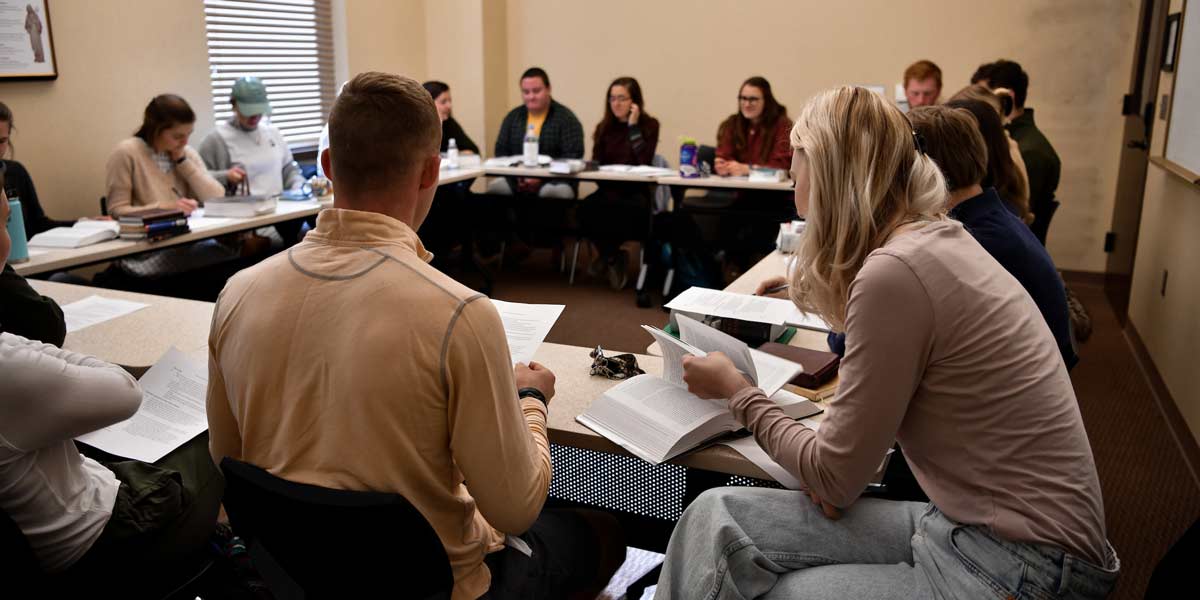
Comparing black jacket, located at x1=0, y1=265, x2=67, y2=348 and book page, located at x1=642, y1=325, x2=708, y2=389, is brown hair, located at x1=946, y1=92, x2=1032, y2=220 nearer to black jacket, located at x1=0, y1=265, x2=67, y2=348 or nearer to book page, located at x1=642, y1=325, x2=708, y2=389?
book page, located at x1=642, y1=325, x2=708, y2=389

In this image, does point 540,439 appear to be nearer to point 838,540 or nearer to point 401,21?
point 838,540

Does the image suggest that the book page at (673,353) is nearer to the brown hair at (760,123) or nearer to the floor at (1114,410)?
the floor at (1114,410)

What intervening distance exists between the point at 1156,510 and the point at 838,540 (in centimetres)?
201

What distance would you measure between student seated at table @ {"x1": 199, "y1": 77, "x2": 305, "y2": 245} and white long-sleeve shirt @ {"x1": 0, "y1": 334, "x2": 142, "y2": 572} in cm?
316

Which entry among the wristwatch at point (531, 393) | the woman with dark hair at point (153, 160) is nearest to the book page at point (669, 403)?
the wristwatch at point (531, 393)

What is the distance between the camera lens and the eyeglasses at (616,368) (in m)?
1.90

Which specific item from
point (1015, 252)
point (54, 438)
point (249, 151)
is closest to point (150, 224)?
point (249, 151)

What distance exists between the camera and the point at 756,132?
18.5ft

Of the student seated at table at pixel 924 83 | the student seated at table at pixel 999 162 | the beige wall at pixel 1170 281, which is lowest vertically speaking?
the beige wall at pixel 1170 281

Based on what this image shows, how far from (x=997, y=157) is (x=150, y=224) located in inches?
119

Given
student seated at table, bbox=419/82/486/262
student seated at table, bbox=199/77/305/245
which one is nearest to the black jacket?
student seated at table, bbox=199/77/305/245

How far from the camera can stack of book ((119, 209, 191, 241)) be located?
3.43m

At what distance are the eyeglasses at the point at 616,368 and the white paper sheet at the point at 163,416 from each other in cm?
82

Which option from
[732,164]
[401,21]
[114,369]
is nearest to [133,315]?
[114,369]
